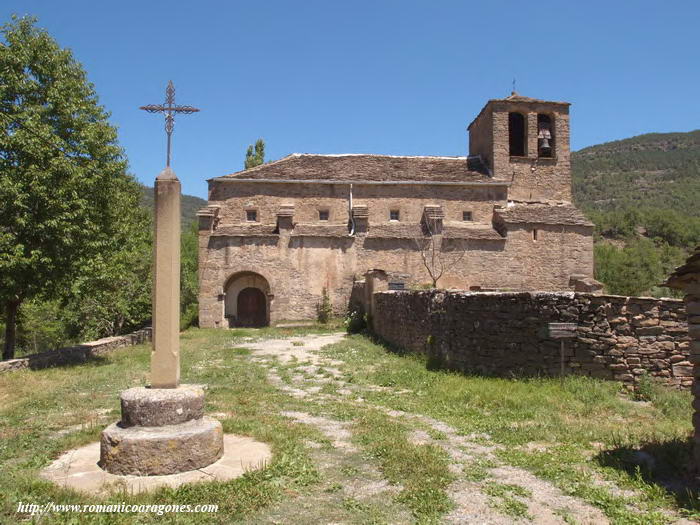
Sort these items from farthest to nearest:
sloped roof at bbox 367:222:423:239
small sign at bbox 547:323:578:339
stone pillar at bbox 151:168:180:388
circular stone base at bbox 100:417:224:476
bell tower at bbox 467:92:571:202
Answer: bell tower at bbox 467:92:571:202, sloped roof at bbox 367:222:423:239, small sign at bbox 547:323:578:339, stone pillar at bbox 151:168:180:388, circular stone base at bbox 100:417:224:476

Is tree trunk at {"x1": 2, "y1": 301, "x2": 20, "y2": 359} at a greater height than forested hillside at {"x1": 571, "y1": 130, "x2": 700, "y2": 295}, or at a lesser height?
lesser

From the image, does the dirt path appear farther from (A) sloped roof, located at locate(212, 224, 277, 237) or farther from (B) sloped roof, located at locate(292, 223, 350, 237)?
(A) sloped roof, located at locate(212, 224, 277, 237)

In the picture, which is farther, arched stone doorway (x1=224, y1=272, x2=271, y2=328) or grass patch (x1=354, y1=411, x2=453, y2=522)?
arched stone doorway (x1=224, y1=272, x2=271, y2=328)

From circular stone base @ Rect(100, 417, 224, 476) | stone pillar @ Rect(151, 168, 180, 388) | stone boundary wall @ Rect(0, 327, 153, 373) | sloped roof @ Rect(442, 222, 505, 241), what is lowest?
stone boundary wall @ Rect(0, 327, 153, 373)

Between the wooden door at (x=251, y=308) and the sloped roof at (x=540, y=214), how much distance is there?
41.5ft

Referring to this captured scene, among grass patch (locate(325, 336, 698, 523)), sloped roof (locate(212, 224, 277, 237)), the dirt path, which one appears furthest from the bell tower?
the dirt path

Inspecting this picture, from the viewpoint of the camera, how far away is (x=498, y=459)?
554cm

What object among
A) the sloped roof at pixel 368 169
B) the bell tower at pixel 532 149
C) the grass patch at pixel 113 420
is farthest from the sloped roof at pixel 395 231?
the grass patch at pixel 113 420

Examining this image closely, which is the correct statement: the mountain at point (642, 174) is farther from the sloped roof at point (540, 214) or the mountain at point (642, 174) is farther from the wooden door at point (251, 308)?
the wooden door at point (251, 308)

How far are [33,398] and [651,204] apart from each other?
236ft

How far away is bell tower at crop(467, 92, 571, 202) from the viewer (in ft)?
86.4

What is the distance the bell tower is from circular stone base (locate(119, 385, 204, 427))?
23632mm

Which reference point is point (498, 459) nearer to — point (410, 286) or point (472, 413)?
point (472, 413)

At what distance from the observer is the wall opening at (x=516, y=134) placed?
2773 cm
